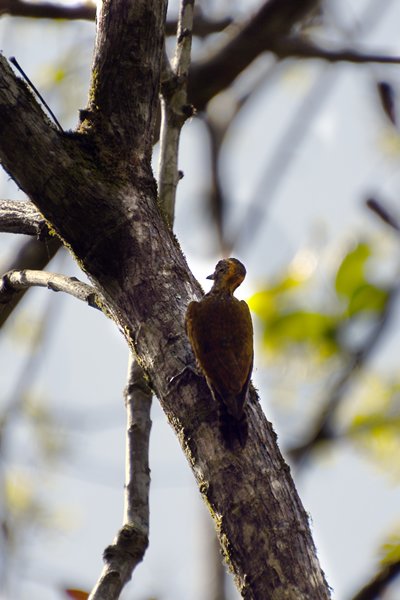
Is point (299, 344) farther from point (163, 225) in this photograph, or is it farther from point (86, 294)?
point (86, 294)

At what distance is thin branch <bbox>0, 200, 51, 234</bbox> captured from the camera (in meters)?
3.38

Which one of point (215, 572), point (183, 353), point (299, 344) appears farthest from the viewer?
point (215, 572)

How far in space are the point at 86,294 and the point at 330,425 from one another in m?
2.24

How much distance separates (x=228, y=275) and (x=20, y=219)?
881mm

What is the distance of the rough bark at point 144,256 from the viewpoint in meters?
2.29

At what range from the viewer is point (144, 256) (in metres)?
2.82

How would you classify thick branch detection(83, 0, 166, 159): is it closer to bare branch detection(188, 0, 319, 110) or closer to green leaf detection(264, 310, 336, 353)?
green leaf detection(264, 310, 336, 353)

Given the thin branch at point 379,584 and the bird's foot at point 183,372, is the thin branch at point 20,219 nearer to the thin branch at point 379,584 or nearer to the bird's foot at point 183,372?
the bird's foot at point 183,372

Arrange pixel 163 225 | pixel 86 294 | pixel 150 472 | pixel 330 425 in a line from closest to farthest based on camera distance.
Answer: pixel 330 425
pixel 163 225
pixel 86 294
pixel 150 472

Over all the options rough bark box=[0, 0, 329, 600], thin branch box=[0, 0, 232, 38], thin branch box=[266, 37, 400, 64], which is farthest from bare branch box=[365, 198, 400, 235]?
Result: thin branch box=[0, 0, 232, 38]

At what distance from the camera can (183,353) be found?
8.84 feet

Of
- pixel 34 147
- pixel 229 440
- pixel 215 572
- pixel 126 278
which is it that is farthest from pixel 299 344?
pixel 215 572

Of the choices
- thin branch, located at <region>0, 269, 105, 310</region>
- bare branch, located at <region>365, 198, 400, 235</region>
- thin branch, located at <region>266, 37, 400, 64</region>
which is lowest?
bare branch, located at <region>365, 198, 400, 235</region>

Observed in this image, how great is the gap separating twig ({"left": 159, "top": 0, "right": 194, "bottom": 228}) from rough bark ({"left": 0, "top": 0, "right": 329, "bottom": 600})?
934 mm
